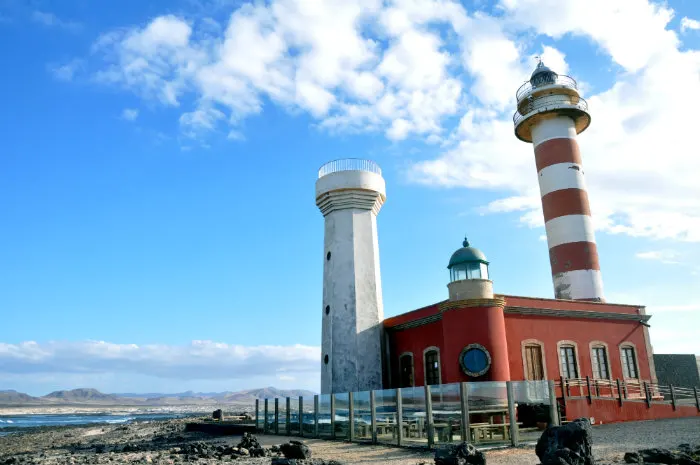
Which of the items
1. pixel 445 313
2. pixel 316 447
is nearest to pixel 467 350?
pixel 445 313

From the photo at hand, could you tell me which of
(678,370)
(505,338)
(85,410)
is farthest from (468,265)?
(85,410)

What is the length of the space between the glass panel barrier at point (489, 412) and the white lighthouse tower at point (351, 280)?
996cm

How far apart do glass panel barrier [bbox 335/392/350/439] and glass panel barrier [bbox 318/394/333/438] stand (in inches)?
22.4

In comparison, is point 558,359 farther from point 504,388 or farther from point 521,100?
point 521,100

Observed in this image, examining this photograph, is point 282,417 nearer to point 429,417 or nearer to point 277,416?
point 277,416

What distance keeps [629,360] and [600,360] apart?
1758mm

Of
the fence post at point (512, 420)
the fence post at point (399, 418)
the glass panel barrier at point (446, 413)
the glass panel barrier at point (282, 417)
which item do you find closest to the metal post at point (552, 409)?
the fence post at point (512, 420)

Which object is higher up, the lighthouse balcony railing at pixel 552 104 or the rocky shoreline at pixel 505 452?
the lighthouse balcony railing at pixel 552 104

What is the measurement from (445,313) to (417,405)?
5.88 metres

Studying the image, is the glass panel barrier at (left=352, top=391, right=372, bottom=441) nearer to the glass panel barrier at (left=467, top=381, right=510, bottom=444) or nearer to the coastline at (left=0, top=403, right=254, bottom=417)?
the glass panel barrier at (left=467, top=381, right=510, bottom=444)

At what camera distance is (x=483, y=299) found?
19969 mm

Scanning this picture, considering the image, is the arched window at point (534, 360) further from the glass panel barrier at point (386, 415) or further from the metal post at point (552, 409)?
the glass panel barrier at point (386, 415)

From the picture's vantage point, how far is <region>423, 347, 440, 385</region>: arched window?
2191 cm

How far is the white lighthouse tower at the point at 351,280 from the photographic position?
2406 cm
